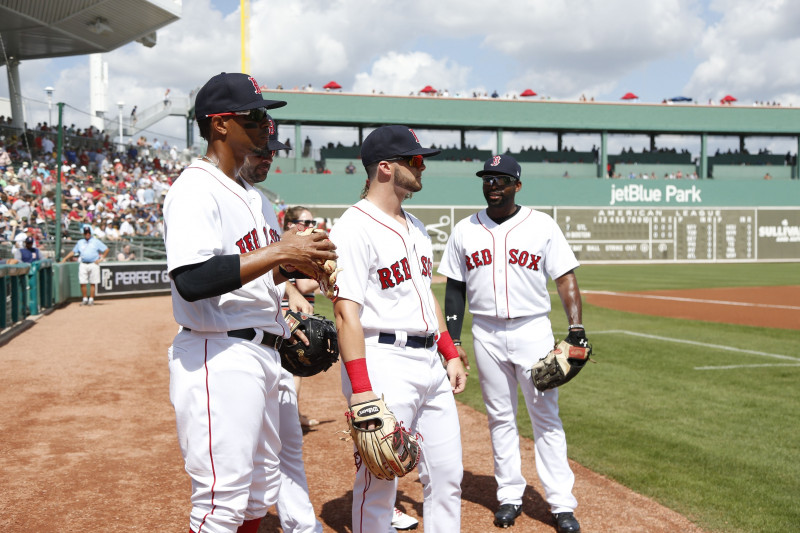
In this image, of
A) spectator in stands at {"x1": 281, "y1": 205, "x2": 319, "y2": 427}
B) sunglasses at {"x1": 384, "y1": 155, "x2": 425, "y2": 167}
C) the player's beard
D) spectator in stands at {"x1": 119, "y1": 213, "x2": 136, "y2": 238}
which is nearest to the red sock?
the player's beard

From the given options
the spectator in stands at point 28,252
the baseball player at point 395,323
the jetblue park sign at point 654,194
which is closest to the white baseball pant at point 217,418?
the baseball player at point 395,323

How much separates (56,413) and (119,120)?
29.3m

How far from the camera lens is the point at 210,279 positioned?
229 centimetres

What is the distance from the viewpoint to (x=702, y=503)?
4.35m

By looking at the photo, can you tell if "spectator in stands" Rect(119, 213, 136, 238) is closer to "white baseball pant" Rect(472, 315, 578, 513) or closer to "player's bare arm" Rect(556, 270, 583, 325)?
"white baseball pant" Rect(472, 315, 578, 513)

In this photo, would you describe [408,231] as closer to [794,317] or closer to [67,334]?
[67,334]

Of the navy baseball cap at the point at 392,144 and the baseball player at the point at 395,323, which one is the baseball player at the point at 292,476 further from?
the navy baseball cap at the point at 392,144

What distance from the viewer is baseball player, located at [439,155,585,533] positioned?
167 inches

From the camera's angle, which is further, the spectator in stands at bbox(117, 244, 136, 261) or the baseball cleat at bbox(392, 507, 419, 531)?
the spectator in stands at bbox(117, 244, 136, 261)

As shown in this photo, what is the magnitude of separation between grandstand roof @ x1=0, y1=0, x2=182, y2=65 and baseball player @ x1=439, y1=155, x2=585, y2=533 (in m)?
24.9

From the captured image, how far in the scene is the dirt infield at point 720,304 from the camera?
13.9 m

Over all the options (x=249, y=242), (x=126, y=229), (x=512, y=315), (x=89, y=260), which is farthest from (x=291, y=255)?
(x=126, y=229)

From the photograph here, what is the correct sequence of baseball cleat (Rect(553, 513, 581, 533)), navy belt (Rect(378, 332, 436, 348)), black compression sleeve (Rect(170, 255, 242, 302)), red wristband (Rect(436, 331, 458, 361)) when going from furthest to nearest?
baseball cleat (Rect(553, 513, 581, 533)), red wristband (Rect(436, 331, 458, 361)), navy belt (Rect(378, 332, 436, 348)), black compression sleeve (Rect(170, 255, 242, 302))

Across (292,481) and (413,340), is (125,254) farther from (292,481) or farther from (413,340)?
(413,340)
